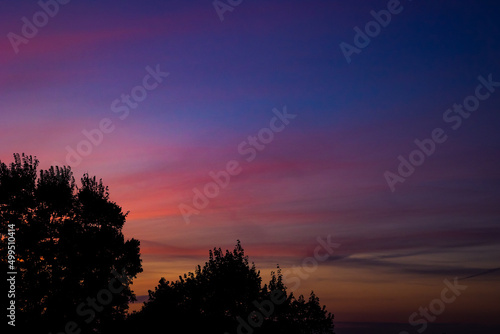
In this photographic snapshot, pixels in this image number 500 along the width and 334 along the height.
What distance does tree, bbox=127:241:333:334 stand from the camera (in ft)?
209

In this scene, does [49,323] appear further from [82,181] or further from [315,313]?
[315,313]

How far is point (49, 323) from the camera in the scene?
1866 inches

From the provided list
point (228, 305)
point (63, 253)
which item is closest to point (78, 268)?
point (63, 253)

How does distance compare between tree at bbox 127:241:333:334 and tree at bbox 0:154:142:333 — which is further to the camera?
tree at bbox 127:241:333:334

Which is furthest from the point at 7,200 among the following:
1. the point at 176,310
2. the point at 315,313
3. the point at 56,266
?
the point at 315,313

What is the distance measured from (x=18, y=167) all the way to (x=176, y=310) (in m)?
27.1

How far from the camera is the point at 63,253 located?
49.9 m

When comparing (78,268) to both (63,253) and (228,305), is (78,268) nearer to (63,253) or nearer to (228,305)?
(63,253)

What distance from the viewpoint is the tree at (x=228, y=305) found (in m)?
63.6

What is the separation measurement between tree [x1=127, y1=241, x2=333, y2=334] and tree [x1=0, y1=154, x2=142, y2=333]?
27.2ft

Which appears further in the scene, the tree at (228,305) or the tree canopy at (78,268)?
the tree at (228,305)

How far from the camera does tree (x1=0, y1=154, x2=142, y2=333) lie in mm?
47938

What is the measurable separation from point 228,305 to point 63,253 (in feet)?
78.3

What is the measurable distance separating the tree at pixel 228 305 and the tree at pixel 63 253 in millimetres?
8280
